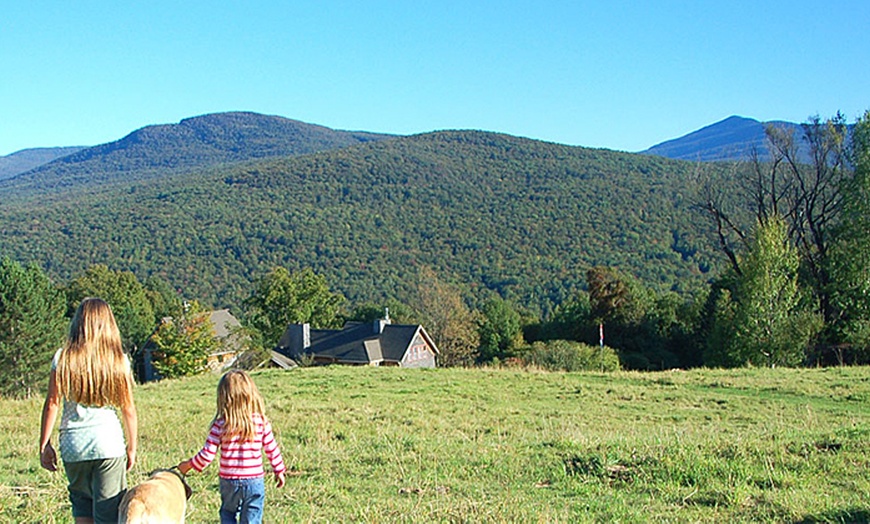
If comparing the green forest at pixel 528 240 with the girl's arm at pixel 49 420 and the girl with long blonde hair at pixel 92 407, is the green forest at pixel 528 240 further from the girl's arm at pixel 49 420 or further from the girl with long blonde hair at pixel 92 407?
the girl's arm at pixel 49 420

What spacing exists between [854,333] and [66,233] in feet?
360

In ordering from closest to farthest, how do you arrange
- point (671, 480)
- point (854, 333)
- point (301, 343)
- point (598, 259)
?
1. point (671, 480)
2. point (854, 333)
3. point (301, 343)
4. point (598, 259)

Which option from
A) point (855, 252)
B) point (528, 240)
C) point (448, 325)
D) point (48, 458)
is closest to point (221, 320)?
point (448, 325)

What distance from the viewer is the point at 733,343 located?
1064 inches

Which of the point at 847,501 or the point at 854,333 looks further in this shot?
the point at 854,333

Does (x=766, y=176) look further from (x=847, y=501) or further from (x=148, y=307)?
(x=148, y=307)

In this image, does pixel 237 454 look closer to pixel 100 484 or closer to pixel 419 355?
pixel 100 484

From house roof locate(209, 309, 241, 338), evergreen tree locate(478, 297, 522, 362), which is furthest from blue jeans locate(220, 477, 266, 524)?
house roof locate(209, 309, 241, 338)

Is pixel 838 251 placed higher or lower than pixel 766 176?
lower

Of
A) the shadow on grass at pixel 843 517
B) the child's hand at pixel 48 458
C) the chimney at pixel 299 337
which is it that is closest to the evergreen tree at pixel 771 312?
the shadow on grass at pixel 843 517

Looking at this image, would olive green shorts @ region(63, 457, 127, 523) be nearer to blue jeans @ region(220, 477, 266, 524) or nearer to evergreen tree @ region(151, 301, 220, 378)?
blue jeans @ region(220, 477, 266, 524)

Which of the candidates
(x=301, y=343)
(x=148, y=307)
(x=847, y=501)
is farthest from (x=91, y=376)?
(x=148, y=307)

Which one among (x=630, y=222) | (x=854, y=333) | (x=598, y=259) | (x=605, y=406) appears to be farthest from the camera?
(x=630, y=222)

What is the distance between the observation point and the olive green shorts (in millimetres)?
4020
